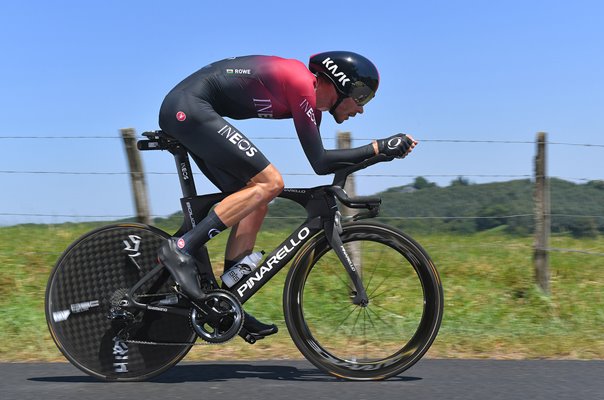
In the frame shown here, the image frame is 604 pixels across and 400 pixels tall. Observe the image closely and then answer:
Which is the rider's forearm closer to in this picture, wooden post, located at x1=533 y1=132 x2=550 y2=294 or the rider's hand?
the rider's hand

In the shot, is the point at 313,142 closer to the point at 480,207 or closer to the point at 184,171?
the point at 184,171

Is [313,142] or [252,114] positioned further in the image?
[252,114]

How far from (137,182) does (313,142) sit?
3.82 meters

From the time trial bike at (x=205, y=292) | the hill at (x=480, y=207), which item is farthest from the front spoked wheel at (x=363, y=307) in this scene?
the hill at (x=480, y=207)

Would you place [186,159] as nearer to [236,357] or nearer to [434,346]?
[236,357]

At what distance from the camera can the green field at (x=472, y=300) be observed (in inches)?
227

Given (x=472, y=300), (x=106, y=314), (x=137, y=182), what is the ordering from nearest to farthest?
1. (x=106, y=314)
2. (x=137, y=182)
3. (x=472, y=300)

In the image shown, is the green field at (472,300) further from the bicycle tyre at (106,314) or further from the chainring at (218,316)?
the chainring at (218,316)

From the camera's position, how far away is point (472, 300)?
809cm

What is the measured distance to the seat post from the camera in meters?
4.75

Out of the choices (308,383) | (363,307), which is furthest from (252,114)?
(308,383)

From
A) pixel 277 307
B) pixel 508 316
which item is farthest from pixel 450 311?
pixel 277 307

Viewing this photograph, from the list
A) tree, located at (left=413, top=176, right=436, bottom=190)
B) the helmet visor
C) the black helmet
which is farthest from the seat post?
tree, located at (left=413, top=176, right=436, bottom=190)

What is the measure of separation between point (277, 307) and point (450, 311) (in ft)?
5.38
